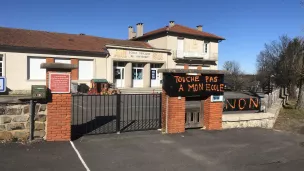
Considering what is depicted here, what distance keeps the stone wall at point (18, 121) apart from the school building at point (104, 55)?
1668cm

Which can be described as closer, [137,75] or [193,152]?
[193,152]

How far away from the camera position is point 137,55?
3042cm

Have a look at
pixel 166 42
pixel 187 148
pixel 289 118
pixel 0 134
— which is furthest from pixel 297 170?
pixel 166 42

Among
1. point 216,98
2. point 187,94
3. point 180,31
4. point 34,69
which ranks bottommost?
point 216,98

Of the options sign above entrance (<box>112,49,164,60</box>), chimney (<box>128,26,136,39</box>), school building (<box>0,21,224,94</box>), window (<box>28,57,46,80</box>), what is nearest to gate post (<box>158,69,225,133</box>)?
school building (<box>0,21,224,94</box>)

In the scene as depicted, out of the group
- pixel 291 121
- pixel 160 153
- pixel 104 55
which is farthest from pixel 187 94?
pixel 104 55

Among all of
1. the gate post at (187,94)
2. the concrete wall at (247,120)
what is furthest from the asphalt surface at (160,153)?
the concrete wall at (247,120)

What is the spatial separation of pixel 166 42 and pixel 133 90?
8.35m

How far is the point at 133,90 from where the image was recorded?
95.0ft

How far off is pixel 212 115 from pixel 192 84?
4.32ft

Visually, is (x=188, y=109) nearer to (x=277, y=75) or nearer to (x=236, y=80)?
(x=277, y=75)

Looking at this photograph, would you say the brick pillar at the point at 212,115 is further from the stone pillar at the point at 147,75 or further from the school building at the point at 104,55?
the stone pillar at the point at 147,75

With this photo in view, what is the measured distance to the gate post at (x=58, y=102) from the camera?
704 cm

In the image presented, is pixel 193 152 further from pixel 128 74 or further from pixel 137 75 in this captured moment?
pixel 137 75
